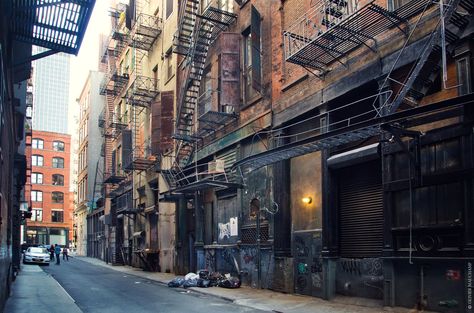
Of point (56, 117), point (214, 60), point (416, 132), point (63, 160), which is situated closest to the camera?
point (416, 132)

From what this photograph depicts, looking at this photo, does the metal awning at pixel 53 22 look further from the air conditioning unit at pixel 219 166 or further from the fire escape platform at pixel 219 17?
the fire escape platform at pixel 219 17

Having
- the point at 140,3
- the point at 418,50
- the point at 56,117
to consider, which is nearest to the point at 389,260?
the point at 418,50

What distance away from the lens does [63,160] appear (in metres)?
95.9

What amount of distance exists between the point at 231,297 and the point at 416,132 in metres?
8.21

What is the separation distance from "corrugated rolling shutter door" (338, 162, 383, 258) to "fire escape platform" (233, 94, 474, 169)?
1.77 meters

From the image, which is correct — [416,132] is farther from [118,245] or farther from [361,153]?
[118,245]

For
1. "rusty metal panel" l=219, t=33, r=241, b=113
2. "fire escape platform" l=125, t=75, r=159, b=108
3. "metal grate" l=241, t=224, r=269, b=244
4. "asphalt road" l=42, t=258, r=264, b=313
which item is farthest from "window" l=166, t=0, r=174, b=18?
"asphalt road" l=42, t=258, r=264, b=313

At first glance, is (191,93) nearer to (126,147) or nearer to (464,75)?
(126,147)

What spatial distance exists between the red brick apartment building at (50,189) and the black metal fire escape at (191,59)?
70104 millimetres

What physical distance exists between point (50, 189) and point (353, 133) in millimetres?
88508

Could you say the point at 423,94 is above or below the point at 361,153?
above

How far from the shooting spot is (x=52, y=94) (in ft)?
506

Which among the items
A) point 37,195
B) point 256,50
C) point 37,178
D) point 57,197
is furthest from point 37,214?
point 256,50

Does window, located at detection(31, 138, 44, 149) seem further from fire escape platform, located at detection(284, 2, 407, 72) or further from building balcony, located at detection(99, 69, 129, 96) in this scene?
fire escape platform, located at detection(284, 2, 407, 72)
